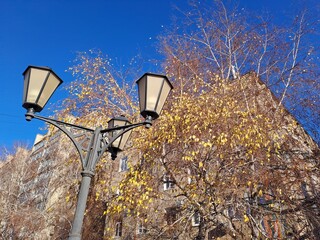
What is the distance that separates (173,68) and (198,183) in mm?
5163

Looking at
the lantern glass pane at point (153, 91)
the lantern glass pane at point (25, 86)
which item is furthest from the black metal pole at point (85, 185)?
the lantern glass pane at point (25, 86)

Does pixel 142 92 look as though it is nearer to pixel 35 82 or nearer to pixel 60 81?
pixel 60 81

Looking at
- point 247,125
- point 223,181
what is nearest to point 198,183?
point 223,181

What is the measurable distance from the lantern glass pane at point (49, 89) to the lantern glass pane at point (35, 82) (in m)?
0.07

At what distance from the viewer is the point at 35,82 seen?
3.87 meters

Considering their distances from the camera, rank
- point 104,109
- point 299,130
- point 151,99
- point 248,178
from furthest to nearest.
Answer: point 104,109
point 299,130
point 248,178
point 151,99

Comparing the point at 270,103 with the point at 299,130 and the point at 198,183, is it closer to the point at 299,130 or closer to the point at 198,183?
the point at 299,130

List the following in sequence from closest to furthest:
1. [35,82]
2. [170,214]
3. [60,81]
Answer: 1. [35,82]
2. [60,81]
3. [170,214]

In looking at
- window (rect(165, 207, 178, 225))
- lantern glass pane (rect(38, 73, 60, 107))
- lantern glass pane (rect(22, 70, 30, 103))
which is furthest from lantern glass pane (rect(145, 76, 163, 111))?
window (rect(165, 207, 178, 225))

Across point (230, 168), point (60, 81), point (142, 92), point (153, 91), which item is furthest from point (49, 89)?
point (230, 168)

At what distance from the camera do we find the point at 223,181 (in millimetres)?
7957

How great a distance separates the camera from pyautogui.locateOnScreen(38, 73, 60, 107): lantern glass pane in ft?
12.7

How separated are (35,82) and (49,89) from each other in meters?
0.21

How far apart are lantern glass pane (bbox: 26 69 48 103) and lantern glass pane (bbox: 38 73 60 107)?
0.22ft
